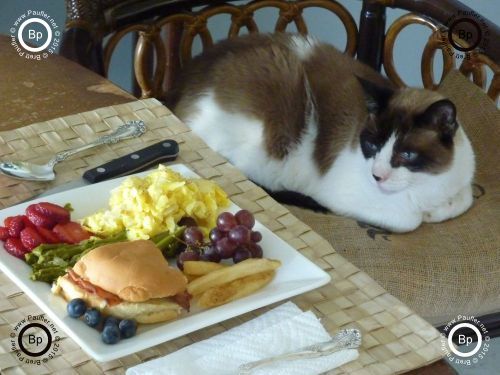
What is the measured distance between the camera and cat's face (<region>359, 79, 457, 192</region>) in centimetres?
135

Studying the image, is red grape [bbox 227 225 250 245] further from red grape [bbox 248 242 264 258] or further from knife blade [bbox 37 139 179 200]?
knife blade [bbox 37 139 179 200]

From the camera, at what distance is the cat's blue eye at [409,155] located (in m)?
1.35

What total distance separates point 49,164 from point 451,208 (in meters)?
0.72

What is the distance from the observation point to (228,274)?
2.59ft

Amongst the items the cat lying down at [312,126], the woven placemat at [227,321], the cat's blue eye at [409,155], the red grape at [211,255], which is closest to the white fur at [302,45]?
the cat lying down at [312,126]

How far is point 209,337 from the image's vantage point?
757 mm

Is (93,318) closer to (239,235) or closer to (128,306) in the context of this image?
(128,306)

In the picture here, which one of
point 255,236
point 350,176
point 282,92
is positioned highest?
point 255,236

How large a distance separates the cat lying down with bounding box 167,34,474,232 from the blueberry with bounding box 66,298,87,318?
0.76 meters

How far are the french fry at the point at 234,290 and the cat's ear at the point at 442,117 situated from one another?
592 mm

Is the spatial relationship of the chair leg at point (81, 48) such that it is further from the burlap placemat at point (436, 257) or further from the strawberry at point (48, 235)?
the strawberry at point (48, 235)
